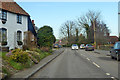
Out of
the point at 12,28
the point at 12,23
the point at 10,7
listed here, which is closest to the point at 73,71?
the point at 12,28

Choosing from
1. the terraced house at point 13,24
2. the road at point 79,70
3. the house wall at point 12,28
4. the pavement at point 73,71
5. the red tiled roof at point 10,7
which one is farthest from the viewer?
the red tiled roof at point 10,7

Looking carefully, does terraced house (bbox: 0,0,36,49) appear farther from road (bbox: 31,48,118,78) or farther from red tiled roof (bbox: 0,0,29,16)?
road (bbox: 31,48,118,78)

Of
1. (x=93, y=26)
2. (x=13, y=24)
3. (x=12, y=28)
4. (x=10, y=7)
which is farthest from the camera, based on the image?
(x=93, y=26)

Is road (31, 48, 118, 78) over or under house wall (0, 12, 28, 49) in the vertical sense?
under

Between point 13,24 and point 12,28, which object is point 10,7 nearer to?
point 13,24

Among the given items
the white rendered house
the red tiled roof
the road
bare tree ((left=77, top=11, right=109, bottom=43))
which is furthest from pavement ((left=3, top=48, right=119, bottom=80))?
bare tree ((left=77, top=11, right=109, bottom=43))

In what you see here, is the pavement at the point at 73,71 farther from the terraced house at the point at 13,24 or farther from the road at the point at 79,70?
the terraced house at the point at 13,24

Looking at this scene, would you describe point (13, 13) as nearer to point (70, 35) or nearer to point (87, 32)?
point (87, 32)

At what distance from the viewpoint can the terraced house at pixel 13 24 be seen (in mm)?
21141

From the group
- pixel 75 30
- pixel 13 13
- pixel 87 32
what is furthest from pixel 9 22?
pixel 75 30

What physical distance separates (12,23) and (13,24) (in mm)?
245

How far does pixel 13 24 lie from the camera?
75.9ft

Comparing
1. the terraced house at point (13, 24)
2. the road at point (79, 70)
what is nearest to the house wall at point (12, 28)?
the terraced house at point (13, 24)

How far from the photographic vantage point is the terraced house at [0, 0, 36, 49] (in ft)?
69.4
